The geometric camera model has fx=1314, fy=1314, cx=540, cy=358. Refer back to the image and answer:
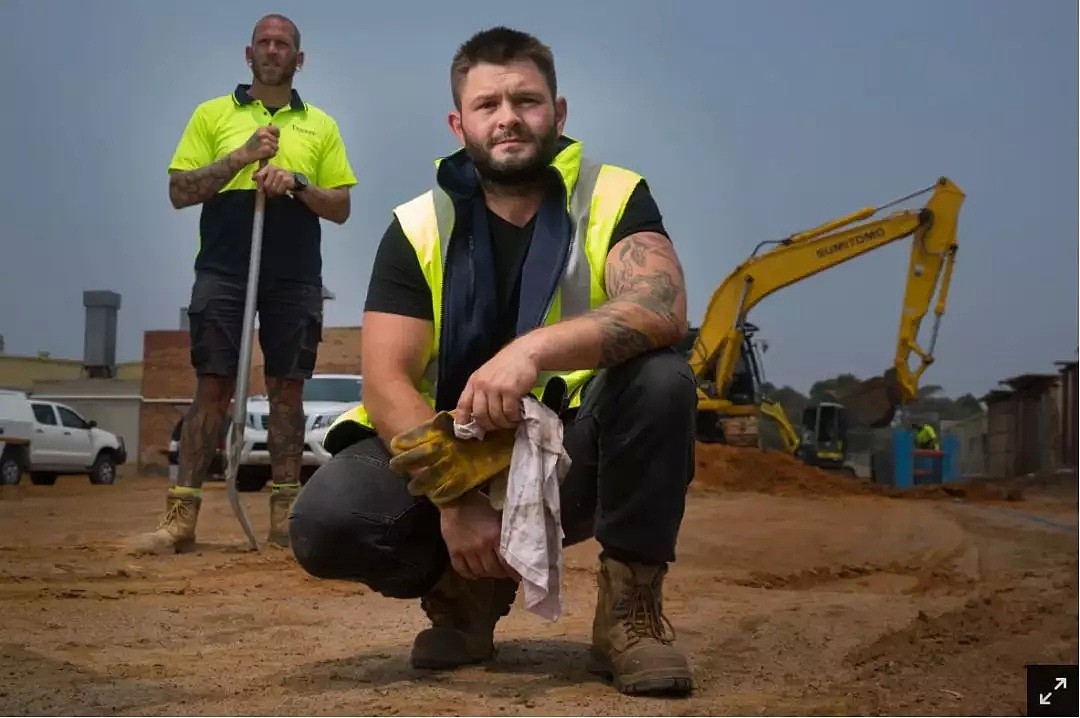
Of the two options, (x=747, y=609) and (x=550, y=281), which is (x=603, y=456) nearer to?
(x=550, y=281)

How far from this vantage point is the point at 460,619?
207cm

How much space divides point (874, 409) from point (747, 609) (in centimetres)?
1008

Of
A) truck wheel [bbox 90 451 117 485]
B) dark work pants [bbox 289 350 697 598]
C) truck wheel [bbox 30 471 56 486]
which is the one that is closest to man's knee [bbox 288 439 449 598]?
dark work pants [bbox 289 350 697 598]

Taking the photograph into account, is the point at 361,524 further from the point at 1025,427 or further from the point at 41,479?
the point at 1025,427

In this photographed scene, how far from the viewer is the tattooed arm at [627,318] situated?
1702mm

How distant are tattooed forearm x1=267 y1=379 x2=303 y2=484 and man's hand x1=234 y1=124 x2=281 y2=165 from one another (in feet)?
1.96

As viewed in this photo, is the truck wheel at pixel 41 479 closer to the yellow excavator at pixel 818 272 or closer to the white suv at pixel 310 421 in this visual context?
the white suv at pixel 310 421

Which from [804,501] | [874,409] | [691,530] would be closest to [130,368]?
[804,501]

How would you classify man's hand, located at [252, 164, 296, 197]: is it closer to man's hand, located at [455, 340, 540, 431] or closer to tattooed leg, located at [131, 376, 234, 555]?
tattooed leg, located at [131, 376, 234, 555]

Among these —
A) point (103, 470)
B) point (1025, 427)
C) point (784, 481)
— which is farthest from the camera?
point (1025, 427)

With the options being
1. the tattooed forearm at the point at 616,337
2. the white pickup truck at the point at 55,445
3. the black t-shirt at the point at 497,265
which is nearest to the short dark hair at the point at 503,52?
the black t-shirt at the point at 497,265

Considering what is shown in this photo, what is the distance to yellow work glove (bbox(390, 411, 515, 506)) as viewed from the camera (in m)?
1.67

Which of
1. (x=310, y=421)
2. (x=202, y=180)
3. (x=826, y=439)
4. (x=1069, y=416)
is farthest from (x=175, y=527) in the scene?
(x=1069, y=416)

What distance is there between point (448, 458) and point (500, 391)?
117 mm
